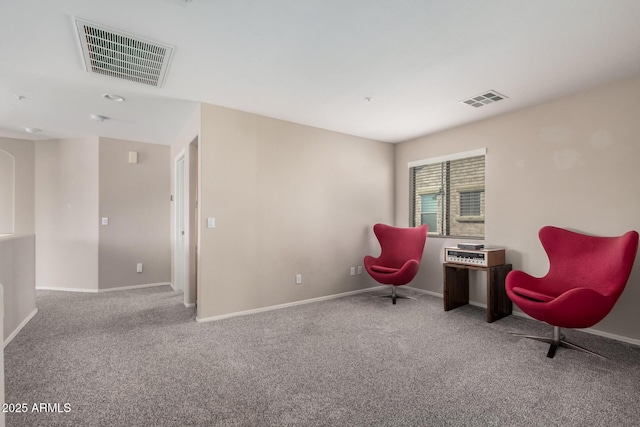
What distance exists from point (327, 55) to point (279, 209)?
2.10 metres

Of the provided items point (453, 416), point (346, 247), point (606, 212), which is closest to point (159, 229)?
point (346, 247)

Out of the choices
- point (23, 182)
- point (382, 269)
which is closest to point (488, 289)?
point (382, 269)

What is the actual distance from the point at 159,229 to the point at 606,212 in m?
6.22

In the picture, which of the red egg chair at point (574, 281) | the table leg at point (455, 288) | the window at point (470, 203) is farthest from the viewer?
the window at point (470, 203)

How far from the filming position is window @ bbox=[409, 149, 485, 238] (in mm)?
4332

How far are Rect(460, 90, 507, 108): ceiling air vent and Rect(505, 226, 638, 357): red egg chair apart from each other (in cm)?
151

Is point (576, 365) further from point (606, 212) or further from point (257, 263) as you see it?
point (257, 263)

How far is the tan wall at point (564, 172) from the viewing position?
2988mm

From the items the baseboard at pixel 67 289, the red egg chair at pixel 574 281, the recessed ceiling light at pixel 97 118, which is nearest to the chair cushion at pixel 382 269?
the red egg chair at pixel 574 281

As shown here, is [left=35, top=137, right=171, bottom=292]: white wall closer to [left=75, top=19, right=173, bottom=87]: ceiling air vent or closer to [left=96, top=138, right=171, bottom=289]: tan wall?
[left=96, top=138, right=171, bottom=289]: tan wall

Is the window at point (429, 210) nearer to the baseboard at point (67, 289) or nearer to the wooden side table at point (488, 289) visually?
the wooden side table at point (488, 289)

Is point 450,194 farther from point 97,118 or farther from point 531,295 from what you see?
point 97,118

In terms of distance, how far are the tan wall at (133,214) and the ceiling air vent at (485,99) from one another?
16.2 feet

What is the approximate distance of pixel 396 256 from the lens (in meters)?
4.68
